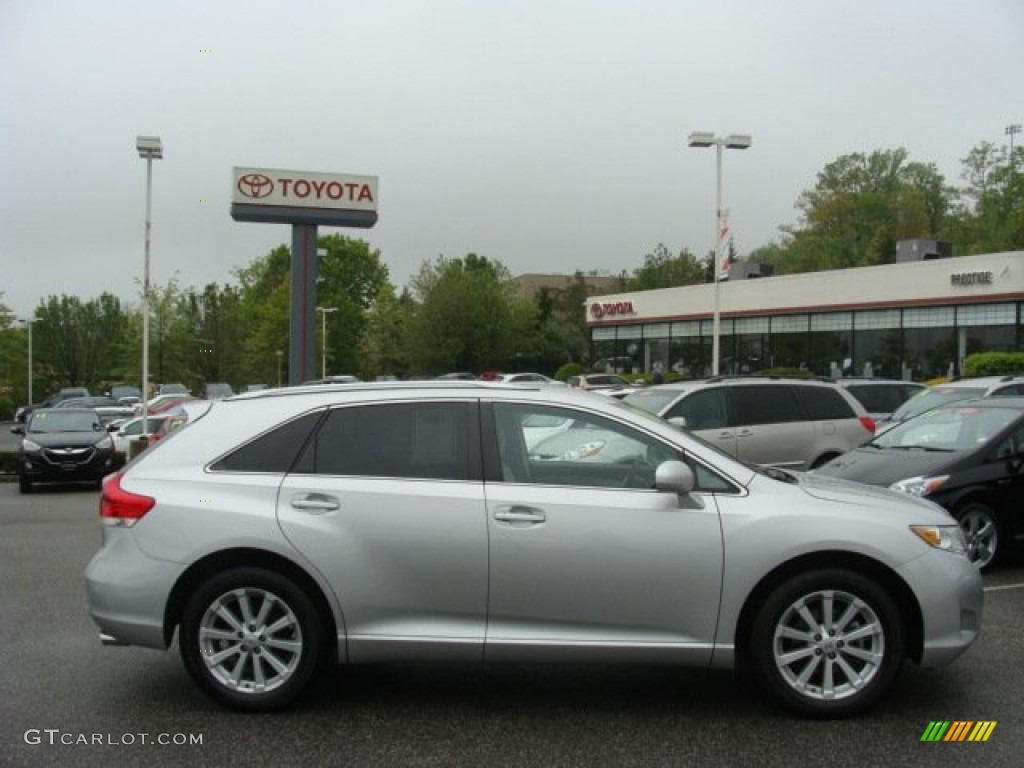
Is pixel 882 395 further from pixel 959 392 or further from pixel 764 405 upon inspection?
pixel 764 405

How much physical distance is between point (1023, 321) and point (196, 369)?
152 feet

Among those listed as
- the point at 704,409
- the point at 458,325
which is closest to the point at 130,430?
the point at 704,409

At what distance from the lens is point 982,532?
27.8 feet

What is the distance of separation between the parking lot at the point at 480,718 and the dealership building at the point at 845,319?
30938 mm

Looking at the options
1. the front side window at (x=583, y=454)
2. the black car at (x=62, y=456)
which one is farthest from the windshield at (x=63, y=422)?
the front side window at (x=583, y=454)

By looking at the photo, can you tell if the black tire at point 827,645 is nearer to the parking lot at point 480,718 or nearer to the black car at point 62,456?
the parking lot at point 480,718

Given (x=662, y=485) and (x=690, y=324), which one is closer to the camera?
(x=662, y=485)

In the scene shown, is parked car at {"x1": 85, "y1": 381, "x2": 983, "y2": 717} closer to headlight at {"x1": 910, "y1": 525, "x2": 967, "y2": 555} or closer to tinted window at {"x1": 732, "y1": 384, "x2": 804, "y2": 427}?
headlight at {"x1": 910, "y1": 525, "x2": 967, "y2": 555}

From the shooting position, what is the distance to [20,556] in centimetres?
980

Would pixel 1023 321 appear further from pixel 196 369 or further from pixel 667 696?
pixel 196 369

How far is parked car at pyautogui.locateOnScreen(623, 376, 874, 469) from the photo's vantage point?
1213 cm

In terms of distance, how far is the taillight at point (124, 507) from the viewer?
5.01 m

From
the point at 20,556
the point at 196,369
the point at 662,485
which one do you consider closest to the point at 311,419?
the point at 662,485
